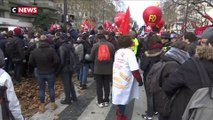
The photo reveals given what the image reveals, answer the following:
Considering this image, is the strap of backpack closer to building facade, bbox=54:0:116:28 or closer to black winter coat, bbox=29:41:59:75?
black winter coat, bbox=29:41:59:75

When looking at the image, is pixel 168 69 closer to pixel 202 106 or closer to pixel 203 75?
pixel 203 75

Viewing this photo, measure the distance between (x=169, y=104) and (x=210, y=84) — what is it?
95 centimetres

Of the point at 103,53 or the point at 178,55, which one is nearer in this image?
the point at 178,55

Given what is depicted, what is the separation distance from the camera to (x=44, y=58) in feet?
23.0

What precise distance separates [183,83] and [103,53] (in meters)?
4.33

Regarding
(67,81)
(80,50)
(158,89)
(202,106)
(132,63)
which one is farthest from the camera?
(80,50)

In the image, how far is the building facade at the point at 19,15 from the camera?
1706 inches

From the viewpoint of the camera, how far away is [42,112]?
23.7ft

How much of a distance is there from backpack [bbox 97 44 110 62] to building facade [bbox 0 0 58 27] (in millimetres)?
30730

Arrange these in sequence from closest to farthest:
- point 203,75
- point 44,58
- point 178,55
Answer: point 203,75
point 178,55
point 44,58

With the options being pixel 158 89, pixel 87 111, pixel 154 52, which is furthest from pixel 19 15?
pixel 158 89

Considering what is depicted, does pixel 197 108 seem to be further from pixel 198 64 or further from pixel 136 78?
pixel 136 78

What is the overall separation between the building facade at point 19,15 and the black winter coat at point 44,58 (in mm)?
30738

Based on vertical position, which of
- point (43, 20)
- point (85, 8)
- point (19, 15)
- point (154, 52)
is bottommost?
point (154, 52)
